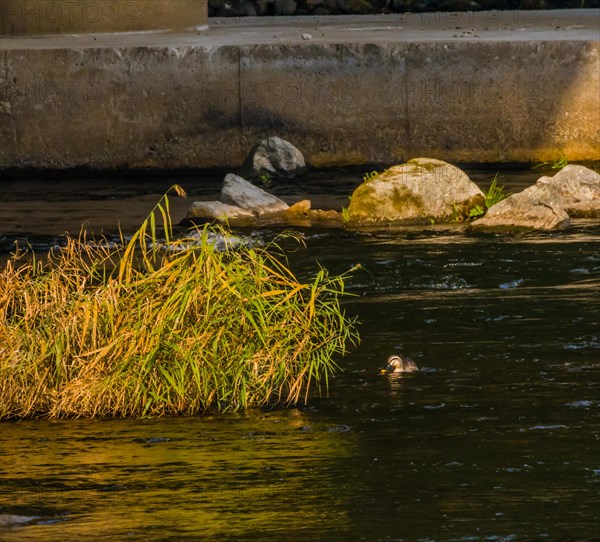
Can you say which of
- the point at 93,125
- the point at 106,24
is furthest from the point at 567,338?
the point at 106,24

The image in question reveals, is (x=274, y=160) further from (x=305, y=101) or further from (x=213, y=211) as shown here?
(x=213, y=211)

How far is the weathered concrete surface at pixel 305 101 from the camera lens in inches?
583

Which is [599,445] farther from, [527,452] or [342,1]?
[342,1]

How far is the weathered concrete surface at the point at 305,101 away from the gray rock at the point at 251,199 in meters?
2.08

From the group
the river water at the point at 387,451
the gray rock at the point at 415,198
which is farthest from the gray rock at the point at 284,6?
the river water at the point at 387,451

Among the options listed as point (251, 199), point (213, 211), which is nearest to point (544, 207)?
point (251, 199)

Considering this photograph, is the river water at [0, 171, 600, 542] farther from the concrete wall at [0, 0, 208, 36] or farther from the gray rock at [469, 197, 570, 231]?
the concrete wall at [0, 0, 208, 36]

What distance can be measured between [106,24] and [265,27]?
2112mm

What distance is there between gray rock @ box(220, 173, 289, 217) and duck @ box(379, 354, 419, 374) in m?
5.05

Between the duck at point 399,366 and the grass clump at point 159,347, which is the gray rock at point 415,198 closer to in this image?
the duck at point 399,366

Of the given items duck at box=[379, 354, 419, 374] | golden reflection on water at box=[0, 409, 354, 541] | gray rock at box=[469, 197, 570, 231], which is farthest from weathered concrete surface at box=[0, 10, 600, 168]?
golden reflection on water at box=[0, 409, 354, 541]

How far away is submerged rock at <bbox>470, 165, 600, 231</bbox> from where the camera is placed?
11844 mm

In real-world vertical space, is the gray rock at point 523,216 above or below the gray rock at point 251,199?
above

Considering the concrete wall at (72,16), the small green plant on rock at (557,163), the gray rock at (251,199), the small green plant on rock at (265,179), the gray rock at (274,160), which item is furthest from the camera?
the concrete wall at (72,16)
